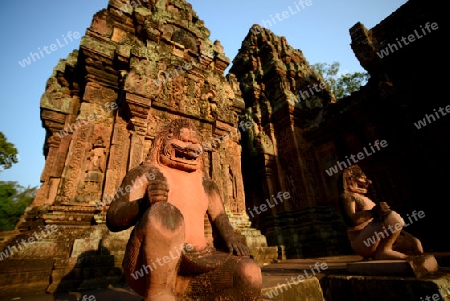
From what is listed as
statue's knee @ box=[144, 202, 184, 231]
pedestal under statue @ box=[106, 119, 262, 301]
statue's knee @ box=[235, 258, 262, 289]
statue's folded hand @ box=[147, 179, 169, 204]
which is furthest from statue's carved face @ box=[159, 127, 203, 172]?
statue's knee @ box=[235, 258, 262, 289]

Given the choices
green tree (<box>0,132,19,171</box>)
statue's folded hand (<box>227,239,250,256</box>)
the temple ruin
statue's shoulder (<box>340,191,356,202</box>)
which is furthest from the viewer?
green tree (<box>0,132,19,171</box>)

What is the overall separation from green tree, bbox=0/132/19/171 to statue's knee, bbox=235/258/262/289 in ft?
89.2

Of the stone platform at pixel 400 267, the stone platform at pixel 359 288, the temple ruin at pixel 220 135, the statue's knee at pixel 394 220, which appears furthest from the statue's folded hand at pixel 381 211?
the temple ruin at pixel 220 135

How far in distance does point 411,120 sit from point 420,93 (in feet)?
3.51

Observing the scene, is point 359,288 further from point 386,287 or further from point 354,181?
point 354,181

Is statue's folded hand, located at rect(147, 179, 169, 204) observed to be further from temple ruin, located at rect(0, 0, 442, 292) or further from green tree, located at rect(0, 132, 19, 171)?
green tree, located at rect(0, 132, 19, 171)

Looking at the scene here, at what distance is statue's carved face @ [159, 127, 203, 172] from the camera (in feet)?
6.82

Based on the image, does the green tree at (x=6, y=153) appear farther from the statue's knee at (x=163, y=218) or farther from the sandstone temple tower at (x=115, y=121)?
the statue's knee at (x=163, y=218)

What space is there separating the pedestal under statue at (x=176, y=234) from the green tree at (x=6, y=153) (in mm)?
26280

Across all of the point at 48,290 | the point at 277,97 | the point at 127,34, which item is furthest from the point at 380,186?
the point at 127,34

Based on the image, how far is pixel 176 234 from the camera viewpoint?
4.88 feet

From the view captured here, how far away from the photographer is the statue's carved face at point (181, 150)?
2080 mm

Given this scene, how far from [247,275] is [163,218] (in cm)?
76

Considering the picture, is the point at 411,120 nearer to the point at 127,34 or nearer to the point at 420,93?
the point at 420,93
